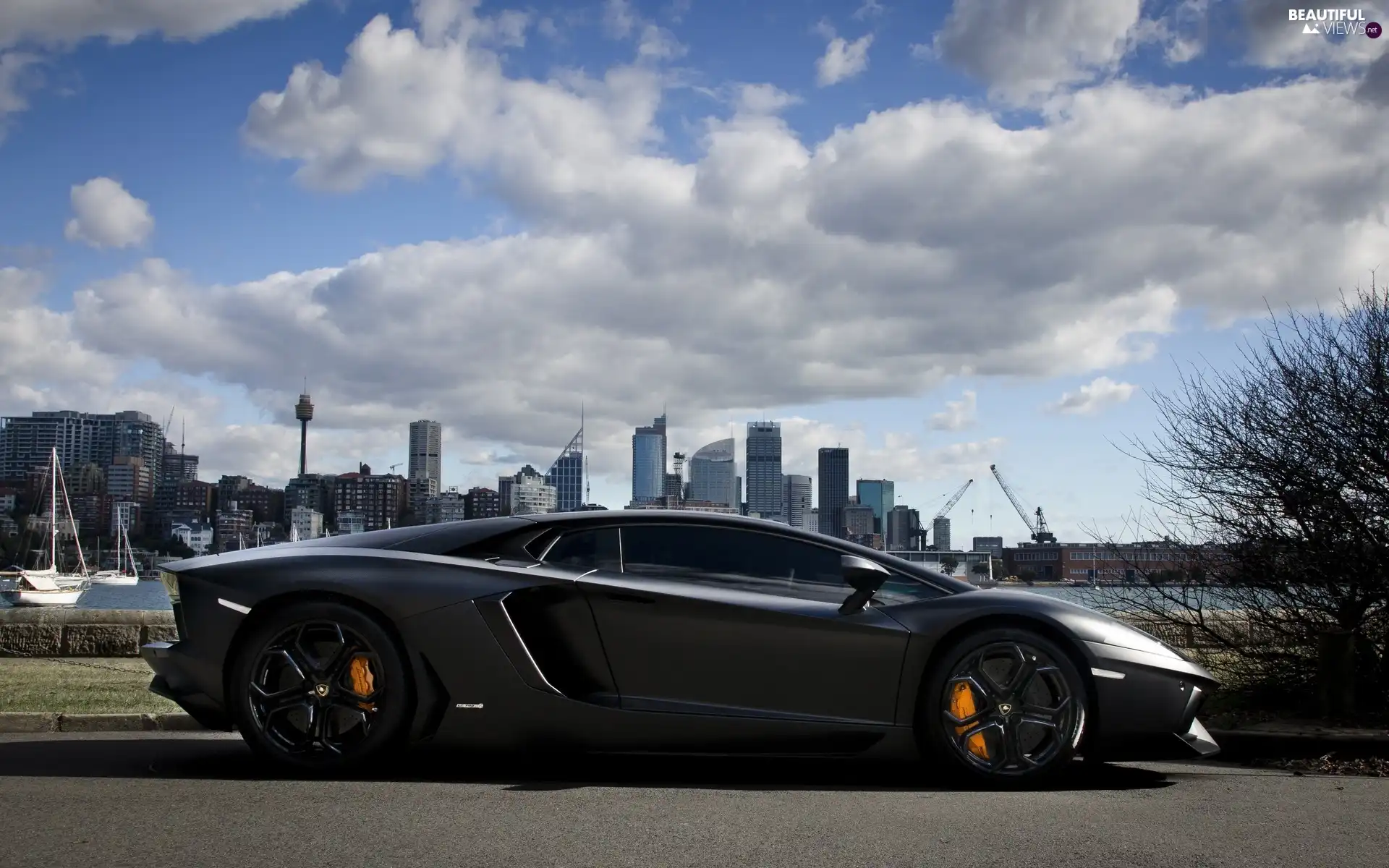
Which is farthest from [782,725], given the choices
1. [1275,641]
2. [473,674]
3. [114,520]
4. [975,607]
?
[114,520]

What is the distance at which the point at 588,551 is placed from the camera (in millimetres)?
6109

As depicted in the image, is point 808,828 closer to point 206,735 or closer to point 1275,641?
point 206,735

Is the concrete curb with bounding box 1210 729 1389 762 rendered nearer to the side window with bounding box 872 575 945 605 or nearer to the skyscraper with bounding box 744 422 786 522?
the side window with bounding box 872 575 945 605

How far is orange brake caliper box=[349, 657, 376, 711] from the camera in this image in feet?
19.0

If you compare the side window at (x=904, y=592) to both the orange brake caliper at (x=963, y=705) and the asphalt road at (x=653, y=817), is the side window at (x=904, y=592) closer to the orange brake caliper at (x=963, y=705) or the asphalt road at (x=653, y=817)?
the orange brake caliper at (x=963, y=705)

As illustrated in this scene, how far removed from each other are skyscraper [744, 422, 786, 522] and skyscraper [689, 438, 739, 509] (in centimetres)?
362

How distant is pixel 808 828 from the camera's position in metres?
4.63

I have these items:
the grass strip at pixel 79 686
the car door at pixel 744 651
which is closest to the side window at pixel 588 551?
the car door at pixel 744 651

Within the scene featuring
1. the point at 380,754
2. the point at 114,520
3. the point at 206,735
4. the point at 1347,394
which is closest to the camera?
the point at 380,754

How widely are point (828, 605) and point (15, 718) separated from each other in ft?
17.3

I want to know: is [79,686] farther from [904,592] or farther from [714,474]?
[714,474]

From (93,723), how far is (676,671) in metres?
4.32

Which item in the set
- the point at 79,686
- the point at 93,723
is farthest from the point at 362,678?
the point at 79,686

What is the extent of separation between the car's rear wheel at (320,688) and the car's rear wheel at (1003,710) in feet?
8.01
